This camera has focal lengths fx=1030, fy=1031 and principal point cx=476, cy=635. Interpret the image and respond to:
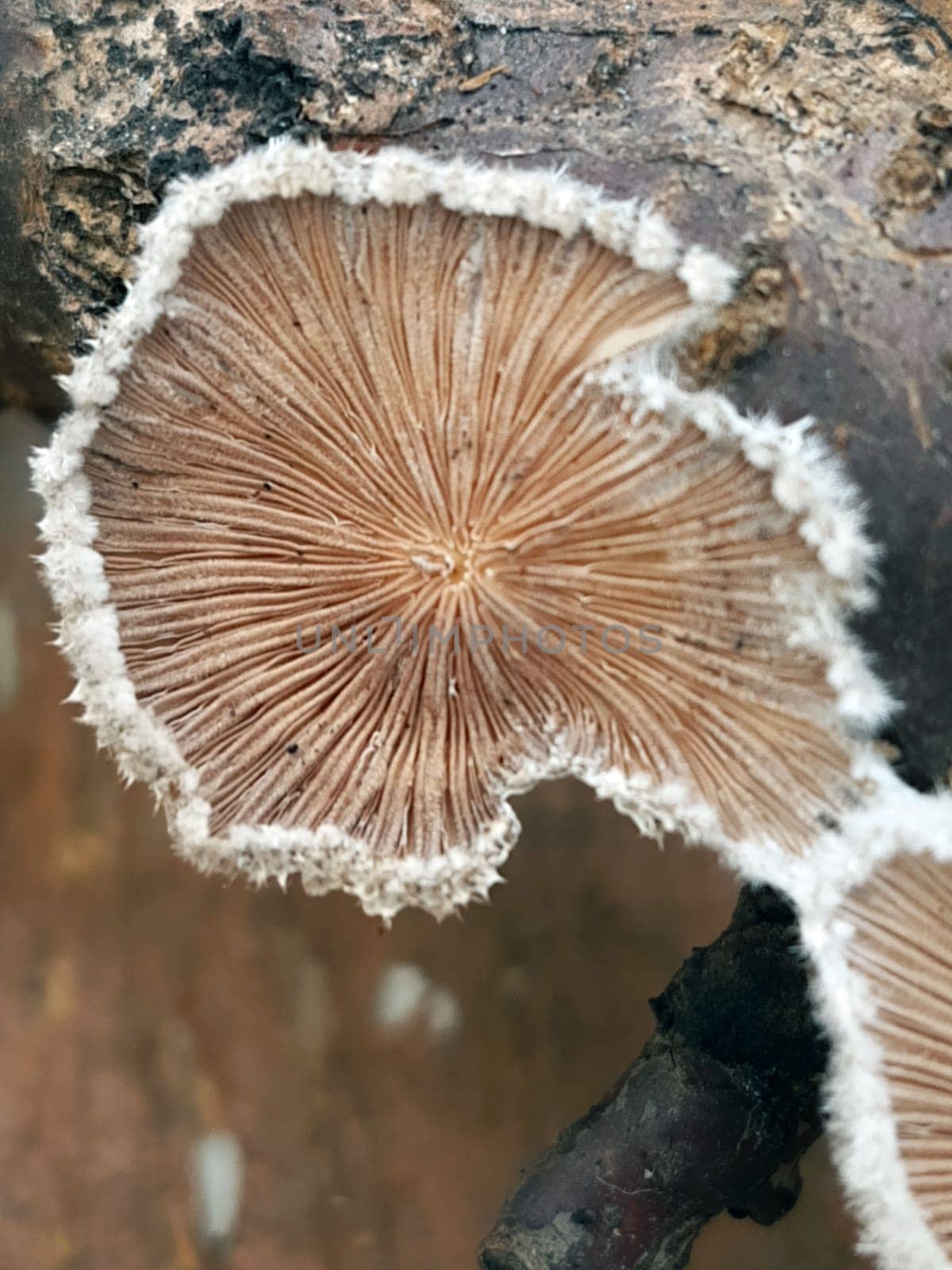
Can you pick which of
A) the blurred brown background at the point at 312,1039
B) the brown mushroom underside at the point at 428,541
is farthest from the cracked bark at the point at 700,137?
the blurred brown background at the point at 312,1039

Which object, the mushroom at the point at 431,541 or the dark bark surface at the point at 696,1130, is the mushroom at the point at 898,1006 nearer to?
the mushroom at the point at 431,541

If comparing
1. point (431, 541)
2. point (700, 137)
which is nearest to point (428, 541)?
point (431, 541)

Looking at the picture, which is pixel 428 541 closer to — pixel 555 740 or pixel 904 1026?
pixel 555 740

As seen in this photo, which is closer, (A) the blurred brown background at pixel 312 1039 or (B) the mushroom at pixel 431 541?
(B) the mushroom at pixel 431 541

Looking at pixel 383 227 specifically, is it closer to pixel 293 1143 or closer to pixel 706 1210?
pixel 706 1210

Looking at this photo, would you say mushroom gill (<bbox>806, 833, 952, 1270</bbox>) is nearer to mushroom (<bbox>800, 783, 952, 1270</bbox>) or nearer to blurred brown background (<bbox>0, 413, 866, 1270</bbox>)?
mushroom (<bbox>800, 783, 952, 1270</bbox>)

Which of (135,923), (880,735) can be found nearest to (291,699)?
(880,735)
